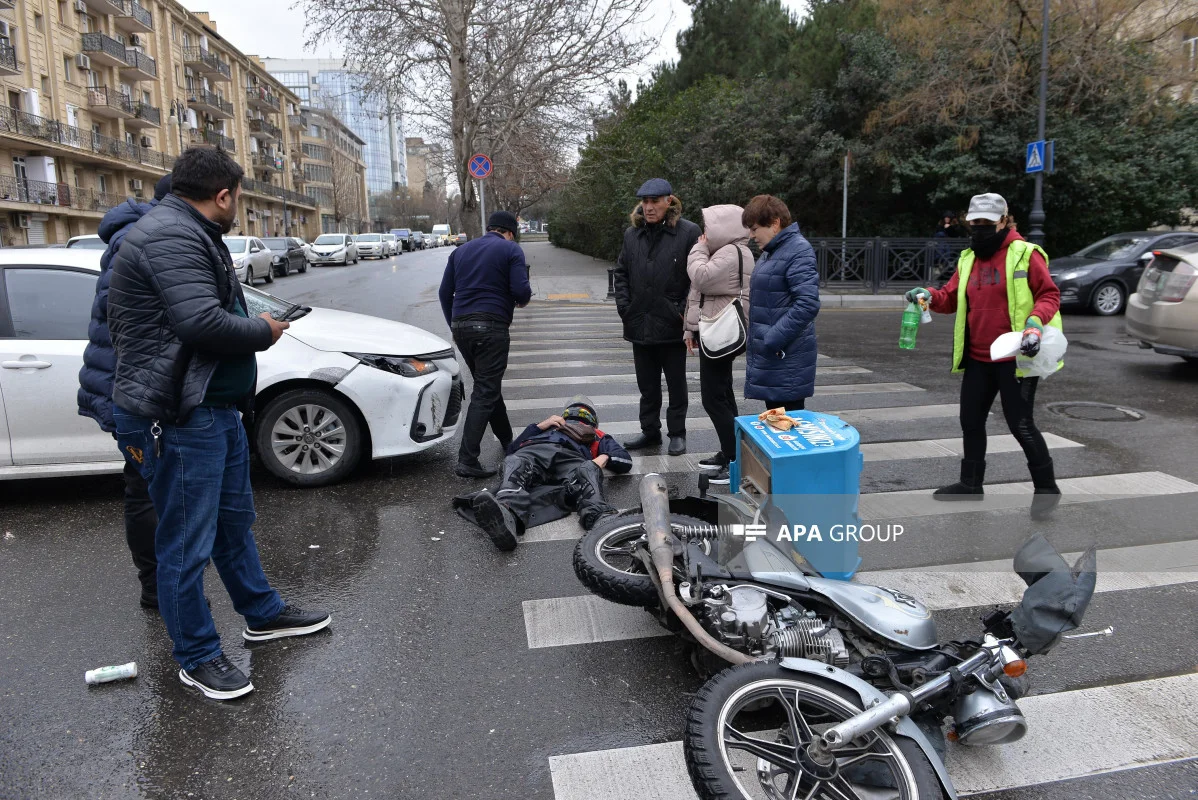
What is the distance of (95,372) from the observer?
3707 mm

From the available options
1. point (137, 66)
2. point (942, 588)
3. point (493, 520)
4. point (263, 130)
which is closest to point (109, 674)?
point (493, 520)

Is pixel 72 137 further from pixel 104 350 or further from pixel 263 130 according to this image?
pixel 104 350

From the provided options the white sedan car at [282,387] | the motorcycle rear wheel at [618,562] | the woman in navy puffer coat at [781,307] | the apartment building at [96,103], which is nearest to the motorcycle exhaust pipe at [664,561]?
the motorcycle rear wheel at [618,562]

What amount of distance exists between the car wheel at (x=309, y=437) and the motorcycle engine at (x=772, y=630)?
3.45m

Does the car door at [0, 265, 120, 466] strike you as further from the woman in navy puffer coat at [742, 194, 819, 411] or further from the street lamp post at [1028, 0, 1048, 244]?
the street lamp post at [1028, 0, 1048, 244]

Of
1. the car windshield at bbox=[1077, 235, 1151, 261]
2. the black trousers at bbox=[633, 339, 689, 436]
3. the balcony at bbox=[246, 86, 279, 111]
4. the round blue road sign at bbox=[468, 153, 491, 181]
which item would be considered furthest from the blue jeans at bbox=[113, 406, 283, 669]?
the balcony at bbox=[246, 86, 279, 111]

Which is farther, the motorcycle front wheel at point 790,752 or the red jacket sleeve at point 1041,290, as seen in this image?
the red jacket sleeve at point 1041,290

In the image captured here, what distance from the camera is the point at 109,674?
333 cm

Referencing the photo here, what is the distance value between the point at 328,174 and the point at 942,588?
116038mm

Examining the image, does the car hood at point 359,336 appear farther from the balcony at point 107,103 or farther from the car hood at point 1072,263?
the balcony at point 107,103

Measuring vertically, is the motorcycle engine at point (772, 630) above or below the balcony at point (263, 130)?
below

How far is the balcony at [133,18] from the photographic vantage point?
51375mm

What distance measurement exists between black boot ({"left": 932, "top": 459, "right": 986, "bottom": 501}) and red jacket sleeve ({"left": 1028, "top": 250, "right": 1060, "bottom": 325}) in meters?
1.08

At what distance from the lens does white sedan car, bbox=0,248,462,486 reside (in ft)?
16.9
